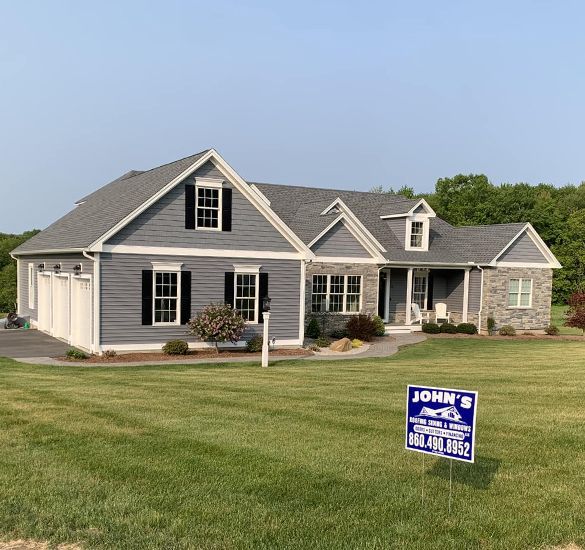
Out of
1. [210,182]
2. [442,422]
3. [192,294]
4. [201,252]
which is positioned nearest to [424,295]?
[201,252]

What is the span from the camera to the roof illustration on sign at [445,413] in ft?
18.6

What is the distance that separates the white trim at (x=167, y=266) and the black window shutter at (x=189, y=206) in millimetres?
1345

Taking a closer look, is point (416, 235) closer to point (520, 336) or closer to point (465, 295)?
point (465, 295)

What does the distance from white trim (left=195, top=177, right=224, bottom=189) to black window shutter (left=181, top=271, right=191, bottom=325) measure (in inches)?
121

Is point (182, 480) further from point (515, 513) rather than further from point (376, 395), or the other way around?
point (376, 395)

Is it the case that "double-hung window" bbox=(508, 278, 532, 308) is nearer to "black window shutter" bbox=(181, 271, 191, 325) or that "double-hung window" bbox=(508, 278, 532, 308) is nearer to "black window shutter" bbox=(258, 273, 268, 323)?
"black window shutter" bbox=(258, 273, 268, 323)

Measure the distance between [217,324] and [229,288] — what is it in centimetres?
176

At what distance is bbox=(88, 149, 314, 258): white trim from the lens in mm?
19800

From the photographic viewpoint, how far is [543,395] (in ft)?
39.0

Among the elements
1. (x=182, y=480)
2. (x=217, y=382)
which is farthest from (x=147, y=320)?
(x=182, y=480)

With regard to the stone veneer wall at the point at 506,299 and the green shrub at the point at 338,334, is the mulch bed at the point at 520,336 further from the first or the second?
the green shrub at the point at 338,334

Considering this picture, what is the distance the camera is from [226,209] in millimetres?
21797

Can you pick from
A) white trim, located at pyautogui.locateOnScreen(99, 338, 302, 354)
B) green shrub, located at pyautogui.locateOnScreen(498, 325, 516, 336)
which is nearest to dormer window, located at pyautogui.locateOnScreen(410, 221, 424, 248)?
green shrub, located at pyautogui.locateOnScreen(498, 325, 516, 336)

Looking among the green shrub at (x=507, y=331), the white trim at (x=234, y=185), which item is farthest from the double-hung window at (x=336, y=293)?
the green shrub at (x=507, y=331)
